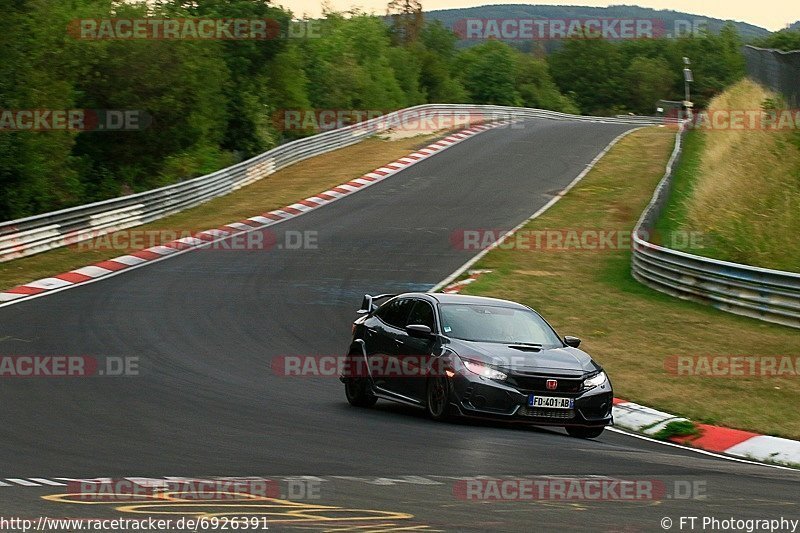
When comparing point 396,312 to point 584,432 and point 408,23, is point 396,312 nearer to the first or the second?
point 584,432

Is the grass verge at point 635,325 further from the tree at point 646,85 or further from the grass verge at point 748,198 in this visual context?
the tree at point 646,85

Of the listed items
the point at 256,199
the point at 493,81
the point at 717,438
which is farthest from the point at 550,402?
the point at 493,81

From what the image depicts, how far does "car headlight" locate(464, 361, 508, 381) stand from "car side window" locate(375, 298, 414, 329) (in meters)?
1.70

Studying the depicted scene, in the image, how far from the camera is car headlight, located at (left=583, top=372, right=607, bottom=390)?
39.9ft

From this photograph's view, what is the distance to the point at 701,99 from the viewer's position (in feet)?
463

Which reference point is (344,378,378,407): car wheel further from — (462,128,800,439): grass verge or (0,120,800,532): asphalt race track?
(462,128,800,439): grass verge

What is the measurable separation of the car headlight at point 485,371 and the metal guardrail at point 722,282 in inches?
350

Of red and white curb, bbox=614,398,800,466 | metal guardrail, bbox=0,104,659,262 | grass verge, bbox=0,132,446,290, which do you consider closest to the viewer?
red and white curb, bbox=614,398,800,466

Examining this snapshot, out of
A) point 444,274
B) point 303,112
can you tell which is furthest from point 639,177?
point 303,112

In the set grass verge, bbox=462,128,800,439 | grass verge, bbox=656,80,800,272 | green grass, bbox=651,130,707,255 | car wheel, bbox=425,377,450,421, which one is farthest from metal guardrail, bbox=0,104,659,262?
car wheel, bbox=425,377,450,421

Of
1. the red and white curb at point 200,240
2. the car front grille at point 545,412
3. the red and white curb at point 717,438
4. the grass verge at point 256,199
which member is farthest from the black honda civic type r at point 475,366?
the grass verge at point 256,199

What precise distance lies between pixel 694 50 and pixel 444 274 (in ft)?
439

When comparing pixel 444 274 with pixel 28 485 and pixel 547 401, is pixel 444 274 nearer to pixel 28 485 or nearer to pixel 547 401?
pixel 547 401

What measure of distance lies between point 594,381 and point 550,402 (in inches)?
23.3
